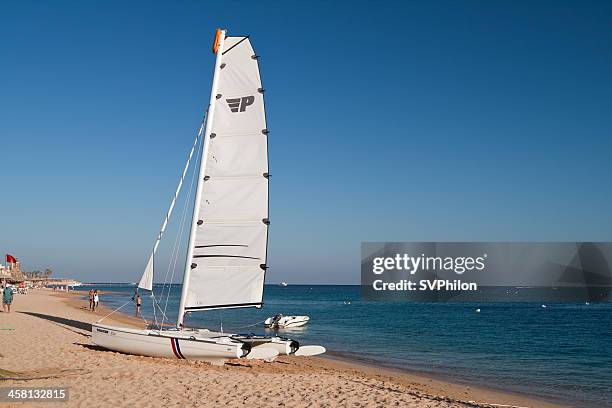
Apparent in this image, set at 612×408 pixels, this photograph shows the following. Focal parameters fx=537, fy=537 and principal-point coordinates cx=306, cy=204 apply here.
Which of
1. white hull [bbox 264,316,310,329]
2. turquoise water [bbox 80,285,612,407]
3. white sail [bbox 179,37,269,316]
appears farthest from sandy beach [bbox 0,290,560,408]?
white hull [bbox 264,316,310,329]

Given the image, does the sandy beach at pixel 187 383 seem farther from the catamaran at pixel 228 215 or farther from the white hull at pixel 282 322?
the white hull at pixel 282 322

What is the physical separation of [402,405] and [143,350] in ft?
26.6

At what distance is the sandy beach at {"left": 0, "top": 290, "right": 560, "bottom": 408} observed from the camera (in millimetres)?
10891

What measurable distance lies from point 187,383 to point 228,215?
5.39 m

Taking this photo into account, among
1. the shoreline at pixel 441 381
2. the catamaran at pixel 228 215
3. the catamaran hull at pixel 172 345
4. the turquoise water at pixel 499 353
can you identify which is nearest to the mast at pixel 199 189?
the catamaran at pixel 228 215

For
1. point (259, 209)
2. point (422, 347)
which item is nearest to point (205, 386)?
point (259, 209)

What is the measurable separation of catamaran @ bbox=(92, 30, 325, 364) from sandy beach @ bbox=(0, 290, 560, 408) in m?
0.91

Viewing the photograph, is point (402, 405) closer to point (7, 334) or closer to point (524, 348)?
point (7, 334)

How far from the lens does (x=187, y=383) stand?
40.5ft

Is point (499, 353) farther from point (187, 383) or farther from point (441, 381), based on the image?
point (187, 383)

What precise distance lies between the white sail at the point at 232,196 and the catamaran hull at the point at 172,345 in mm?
905

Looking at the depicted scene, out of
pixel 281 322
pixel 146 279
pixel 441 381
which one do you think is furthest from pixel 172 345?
pixel 281 322

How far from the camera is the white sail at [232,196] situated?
1603cm

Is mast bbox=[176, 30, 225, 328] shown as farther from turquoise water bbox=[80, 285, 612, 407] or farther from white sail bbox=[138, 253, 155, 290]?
turquoise water bbox=[80, 285, 612, 407]
